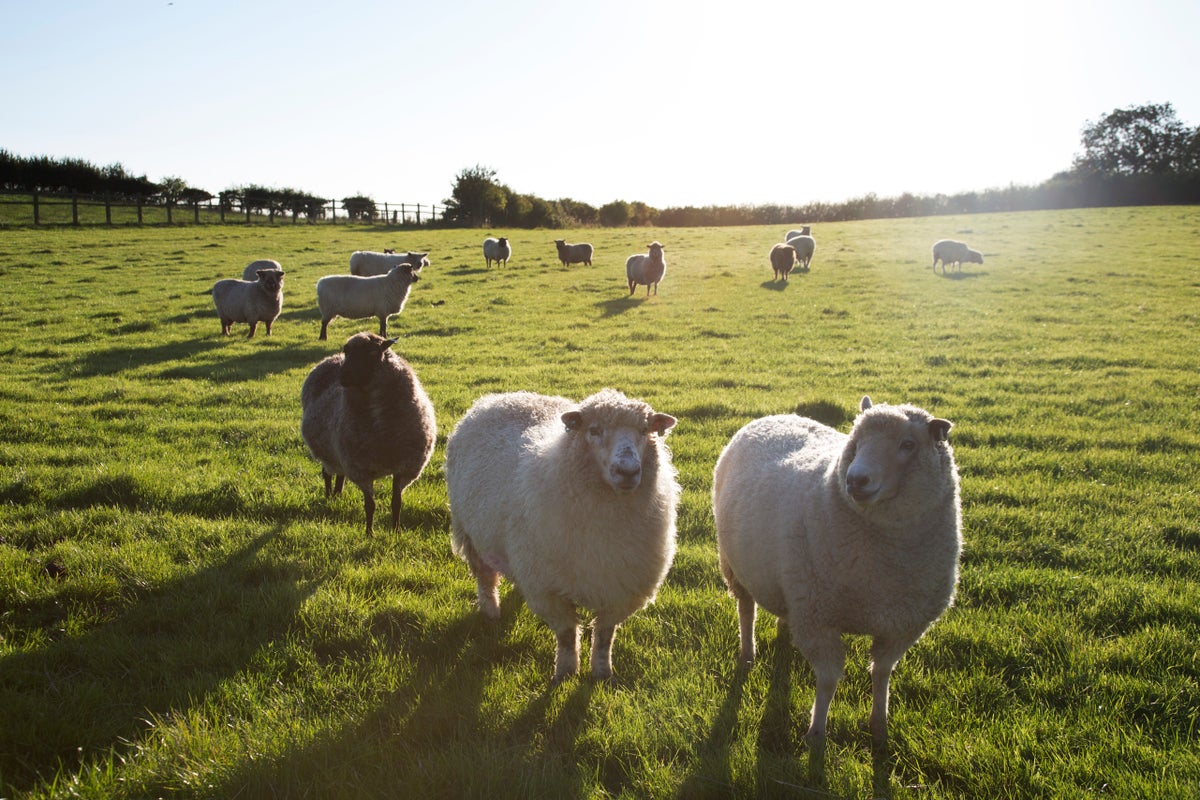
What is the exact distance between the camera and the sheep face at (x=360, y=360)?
6.35 m

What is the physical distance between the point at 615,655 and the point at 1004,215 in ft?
184

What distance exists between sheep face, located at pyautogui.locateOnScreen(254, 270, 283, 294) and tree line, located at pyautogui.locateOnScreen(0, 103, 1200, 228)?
43021 mm

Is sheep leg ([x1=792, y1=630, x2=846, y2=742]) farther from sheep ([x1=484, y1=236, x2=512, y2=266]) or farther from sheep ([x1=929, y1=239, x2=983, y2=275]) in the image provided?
sheep ([x1=484, y1=236, x2=512, y2=266])

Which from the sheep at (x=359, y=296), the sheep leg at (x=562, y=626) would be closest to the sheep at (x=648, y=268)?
the sheep at (x=359, y=296)

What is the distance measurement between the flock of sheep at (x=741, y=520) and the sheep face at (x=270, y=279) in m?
12.7

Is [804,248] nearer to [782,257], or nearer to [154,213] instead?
[782,257]

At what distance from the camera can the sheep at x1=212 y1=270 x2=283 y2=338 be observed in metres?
16.5

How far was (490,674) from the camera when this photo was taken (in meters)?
4.07

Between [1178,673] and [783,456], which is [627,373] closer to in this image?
[783,456]

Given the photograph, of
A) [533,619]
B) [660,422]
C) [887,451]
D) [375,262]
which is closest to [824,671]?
[887,451]

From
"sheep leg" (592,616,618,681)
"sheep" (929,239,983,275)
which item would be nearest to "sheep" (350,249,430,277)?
"sheep" (929,239,983,275)

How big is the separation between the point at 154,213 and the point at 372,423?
53.0 m

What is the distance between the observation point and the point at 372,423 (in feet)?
20.8

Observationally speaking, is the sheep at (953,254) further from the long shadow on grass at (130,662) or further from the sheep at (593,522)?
the long shadow on grass at (130,662)
